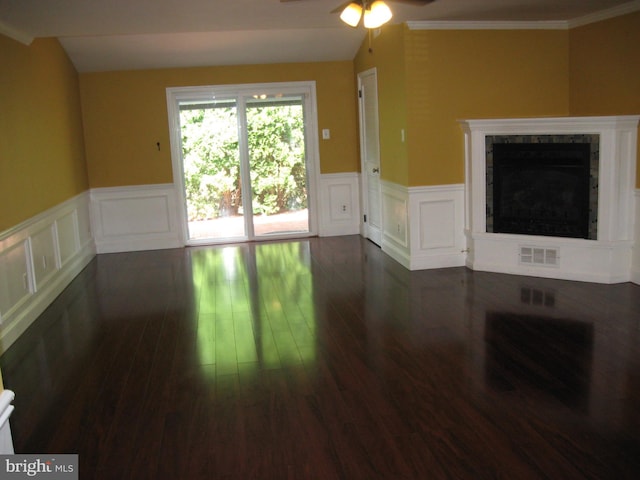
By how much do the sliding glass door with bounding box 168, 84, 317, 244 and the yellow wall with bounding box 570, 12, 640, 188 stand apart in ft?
10.8

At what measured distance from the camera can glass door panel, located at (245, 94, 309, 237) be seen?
7930 millimetres

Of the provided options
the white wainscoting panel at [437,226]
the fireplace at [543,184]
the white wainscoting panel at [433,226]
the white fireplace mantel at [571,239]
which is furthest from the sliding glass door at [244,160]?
the fireplace at [543,184]

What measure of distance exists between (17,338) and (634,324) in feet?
14.3

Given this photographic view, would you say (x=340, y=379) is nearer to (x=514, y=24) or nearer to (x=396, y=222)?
(x=396, y=222)

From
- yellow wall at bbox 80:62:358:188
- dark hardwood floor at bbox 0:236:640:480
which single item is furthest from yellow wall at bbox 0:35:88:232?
dark hardwood floor at bbox 0:236:640:480

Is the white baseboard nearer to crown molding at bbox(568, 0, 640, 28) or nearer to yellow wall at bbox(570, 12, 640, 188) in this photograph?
yellow wall at bbox(570, 12, 640, 188)

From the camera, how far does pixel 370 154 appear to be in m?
7.46

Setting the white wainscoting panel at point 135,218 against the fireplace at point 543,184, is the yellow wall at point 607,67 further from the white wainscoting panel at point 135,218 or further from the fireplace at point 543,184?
the white wainscoting panel at point 135,218

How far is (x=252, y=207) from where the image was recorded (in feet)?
26.6

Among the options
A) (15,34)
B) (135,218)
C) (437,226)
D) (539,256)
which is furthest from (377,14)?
(135,218)

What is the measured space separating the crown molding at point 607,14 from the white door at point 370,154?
2.08 meters

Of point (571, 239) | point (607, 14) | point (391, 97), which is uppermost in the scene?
point (607, 14)

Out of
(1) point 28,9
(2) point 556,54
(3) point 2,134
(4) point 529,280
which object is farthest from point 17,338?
(2) point 556,54

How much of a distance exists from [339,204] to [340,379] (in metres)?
4.83
